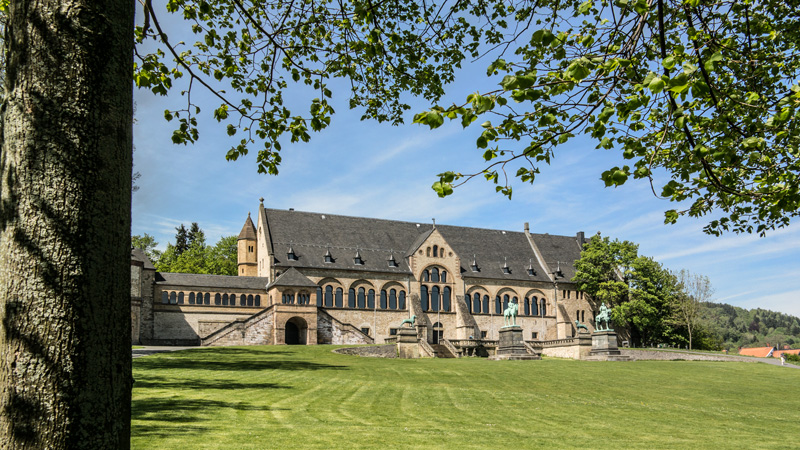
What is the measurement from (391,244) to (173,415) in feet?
152

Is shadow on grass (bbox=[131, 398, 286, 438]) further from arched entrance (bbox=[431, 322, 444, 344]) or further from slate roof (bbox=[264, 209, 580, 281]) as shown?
arched entrance (bbox=[431, 322, 444, 344])

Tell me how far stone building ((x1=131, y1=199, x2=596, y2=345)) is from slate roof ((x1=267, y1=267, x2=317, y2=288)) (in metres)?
0.08

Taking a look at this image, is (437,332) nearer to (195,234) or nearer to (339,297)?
(339,297)

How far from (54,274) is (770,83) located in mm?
12312

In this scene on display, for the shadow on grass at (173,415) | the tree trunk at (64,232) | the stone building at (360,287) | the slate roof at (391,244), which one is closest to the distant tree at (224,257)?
A: the stone building at (360,287)

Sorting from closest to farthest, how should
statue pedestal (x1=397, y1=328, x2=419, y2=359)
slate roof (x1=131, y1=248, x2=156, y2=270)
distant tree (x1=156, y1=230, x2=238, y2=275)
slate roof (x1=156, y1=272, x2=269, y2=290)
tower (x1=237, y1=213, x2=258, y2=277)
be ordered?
statue pedestal (x1=397, y1=328, x2=419, y2=359) → slate roof (x1=131, y1=248, x2=156, y2=270) → slate roof (x1=156, y1=272, x2=269, y2=290) → tower (x1=237, y1=213, x2=258, y2=277) → distant tree (x1=156, y1=230, x2=238, y2=275)

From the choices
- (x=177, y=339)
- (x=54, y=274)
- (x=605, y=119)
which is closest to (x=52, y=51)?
(x=54, y=274)

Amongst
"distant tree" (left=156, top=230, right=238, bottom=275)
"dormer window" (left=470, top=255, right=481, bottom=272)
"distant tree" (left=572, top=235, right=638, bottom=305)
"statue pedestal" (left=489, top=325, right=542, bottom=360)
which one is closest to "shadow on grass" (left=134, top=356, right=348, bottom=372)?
"statue pedestal" (left=489, top=325, right=542, bottom=360)

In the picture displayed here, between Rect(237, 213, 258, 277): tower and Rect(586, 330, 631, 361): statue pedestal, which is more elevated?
Rect(237, 213, 258, 277): tower

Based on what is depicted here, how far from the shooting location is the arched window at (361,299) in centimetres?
5169

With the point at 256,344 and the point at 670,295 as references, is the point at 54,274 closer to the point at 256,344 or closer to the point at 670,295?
the point at 256,344

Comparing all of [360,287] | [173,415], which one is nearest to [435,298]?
[360,287]

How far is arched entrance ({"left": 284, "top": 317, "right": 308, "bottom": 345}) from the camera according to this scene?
45.8 meters

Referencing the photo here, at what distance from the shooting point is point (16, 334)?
3.13m
